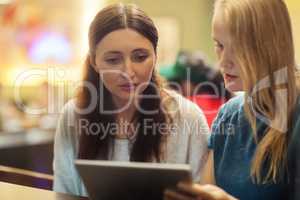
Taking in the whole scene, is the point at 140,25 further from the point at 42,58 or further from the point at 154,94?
the point at 42,58

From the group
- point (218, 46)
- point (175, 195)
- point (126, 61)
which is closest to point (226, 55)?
point (218, 46)

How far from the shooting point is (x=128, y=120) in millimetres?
1220

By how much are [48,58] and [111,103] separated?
24cm

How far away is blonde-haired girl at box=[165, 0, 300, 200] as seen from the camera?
1002mm

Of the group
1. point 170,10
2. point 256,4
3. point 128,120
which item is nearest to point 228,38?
point 256,4

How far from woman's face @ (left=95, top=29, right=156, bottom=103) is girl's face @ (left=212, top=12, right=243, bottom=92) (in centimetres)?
16

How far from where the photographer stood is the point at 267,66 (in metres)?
1.02

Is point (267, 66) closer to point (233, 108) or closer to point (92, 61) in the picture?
point (233, 108)

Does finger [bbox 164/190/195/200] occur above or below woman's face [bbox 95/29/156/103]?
below

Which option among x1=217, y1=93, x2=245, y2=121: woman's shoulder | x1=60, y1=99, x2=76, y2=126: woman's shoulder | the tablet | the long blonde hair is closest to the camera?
the tablet

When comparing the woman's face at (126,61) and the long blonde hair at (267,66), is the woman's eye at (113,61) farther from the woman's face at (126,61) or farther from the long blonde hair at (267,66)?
the long blonde hair at (267,66)

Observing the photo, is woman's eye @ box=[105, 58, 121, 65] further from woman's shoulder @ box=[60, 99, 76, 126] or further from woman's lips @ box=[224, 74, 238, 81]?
woman's lips @ box=[224, 74, 238, 81]

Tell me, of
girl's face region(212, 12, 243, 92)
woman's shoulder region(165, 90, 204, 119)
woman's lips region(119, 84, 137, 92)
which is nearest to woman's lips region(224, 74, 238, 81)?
girl's face region(212, 12, 243, 92)

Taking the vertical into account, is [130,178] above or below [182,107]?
below
